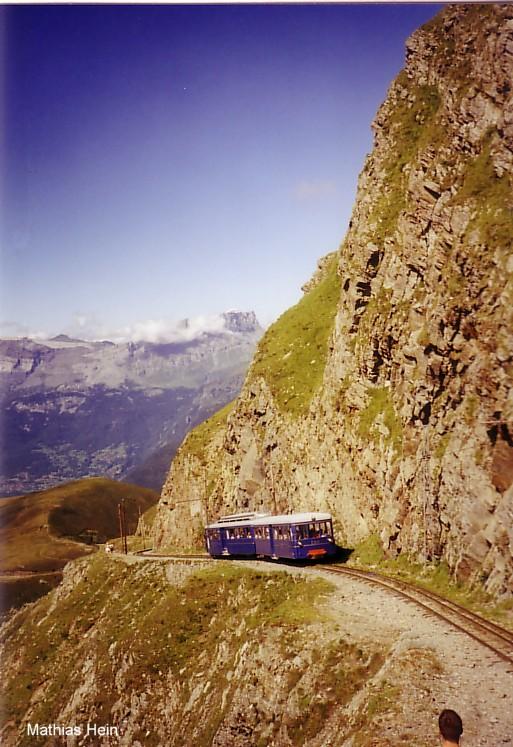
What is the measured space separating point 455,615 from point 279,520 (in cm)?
1829

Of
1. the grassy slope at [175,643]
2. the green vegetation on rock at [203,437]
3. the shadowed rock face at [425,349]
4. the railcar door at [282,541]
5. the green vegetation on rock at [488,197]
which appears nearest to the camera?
the grassy slope at [175,643]

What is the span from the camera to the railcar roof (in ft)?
130

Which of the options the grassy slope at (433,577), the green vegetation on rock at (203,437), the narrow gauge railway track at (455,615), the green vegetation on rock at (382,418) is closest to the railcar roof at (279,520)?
the grassy slope at (433,577)

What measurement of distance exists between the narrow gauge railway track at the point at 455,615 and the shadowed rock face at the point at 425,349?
2.23 metres

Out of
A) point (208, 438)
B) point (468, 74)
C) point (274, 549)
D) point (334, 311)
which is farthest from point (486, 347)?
point (208, 438)

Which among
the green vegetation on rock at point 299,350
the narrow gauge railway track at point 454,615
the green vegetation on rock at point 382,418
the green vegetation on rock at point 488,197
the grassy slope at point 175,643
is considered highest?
the green vegetation on rock at point 488,197

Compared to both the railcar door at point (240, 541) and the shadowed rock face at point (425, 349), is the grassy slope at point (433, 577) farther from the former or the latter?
the railcar door at point (240, 541)

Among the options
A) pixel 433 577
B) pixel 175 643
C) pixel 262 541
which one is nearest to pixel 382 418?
pixel 262 541

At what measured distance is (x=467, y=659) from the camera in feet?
65.2

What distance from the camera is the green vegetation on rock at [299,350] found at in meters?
64.7

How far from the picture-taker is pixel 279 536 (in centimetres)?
4119

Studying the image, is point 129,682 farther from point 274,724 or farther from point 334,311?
point 334,311

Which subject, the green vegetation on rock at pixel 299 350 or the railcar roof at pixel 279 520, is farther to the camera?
the green vegetation on rock at pixel 299 350

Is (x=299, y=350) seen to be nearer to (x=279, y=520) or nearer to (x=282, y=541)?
(x=279, y=520)
